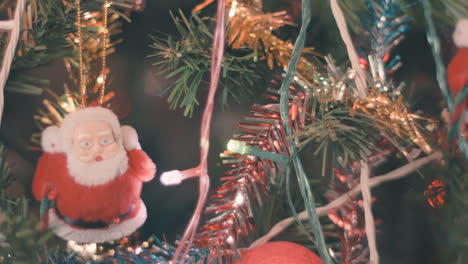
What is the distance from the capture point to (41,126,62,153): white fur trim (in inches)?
20.1

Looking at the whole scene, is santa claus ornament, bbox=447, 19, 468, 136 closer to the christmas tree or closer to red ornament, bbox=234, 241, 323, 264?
the christmas tree

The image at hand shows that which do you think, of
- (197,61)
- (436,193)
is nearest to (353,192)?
(436,193)

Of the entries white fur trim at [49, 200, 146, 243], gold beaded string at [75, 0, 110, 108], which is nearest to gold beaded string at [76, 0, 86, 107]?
gold beaded string at [75, 0, 110, 108]

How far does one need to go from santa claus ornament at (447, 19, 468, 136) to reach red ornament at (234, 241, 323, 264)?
0.56 feet

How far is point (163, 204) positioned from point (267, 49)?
0.25 meters

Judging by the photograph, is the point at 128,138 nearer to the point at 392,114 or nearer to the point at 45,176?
the point at 45,176

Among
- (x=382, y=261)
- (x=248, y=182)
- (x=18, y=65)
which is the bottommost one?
(x=382, y=261)

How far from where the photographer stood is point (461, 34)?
1.22ft

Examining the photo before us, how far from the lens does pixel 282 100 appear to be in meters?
0.37

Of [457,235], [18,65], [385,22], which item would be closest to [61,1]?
[18,65]

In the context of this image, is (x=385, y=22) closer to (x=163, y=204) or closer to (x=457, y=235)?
(x=457, y=235)

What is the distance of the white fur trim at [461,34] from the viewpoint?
36 centimetres

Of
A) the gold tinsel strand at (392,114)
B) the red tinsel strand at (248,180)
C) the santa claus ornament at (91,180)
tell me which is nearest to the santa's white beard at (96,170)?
the santa claus ornament at (91,180)

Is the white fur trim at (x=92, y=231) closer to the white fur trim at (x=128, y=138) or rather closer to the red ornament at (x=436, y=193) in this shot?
the white fur trim at (x=128, y=138)
